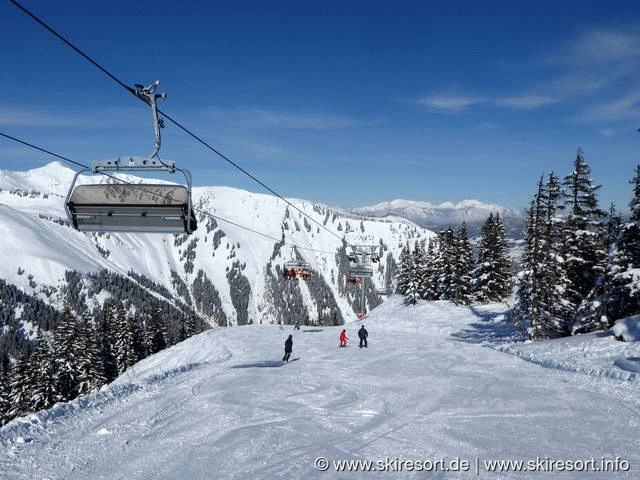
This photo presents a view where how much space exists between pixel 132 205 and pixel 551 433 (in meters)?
11.9

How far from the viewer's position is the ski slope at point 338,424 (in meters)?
8.98

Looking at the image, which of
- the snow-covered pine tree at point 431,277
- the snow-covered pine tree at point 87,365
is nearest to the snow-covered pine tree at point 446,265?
the snow-covered pine tree at point 431,277

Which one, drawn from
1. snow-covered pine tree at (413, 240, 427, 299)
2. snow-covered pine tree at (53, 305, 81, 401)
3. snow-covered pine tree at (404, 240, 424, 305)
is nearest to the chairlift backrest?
snow-covered pine tree at (53, 305, 81, 401)

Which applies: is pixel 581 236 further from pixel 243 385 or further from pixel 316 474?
pixel 316 474

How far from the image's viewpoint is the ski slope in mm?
8977

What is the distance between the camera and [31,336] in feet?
565

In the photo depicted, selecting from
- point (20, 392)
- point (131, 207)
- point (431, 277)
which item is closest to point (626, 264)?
point (131, 207)

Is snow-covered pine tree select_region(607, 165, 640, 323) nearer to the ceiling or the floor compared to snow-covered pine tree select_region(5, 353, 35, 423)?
nearer to the ceiling

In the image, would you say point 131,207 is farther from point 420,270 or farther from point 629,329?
point 420,270

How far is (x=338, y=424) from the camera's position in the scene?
11.6 m

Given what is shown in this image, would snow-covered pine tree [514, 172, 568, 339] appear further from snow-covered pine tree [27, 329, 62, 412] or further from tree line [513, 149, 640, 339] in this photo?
snow-covered pine tree [27, 329, 62, 412]
